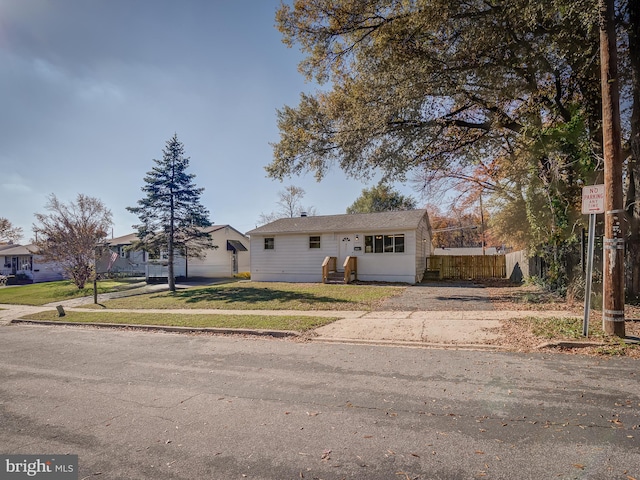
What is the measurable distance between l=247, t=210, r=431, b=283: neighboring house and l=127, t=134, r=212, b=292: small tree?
396cm

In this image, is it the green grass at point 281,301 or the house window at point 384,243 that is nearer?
the green grass at point 281,301

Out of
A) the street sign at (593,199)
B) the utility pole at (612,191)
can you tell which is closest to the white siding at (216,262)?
the street sign at (593,199)

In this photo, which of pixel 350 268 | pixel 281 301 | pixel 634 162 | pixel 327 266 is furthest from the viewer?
pixel 327 266

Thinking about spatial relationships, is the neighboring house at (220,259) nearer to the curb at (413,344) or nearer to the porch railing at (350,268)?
the porch railing at (350,268)

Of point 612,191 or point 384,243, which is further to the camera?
point 384,243

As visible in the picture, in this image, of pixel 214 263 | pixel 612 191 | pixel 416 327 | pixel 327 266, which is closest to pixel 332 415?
pixel 416 327

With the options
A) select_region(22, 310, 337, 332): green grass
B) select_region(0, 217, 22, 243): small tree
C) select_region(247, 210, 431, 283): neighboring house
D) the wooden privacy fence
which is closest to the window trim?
select_region(247, 210, 431, 283): neighboring house

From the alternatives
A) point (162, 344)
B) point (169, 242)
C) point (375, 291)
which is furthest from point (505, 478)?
point (169, 242)

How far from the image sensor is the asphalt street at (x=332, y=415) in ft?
9.55

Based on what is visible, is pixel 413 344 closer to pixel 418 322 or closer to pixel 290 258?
pixel 418 322

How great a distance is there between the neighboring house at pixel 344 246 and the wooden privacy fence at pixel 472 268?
1554mm

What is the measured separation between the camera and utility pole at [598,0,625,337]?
21.0 ft

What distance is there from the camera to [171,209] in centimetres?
2100

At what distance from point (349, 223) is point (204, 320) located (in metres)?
13.2
